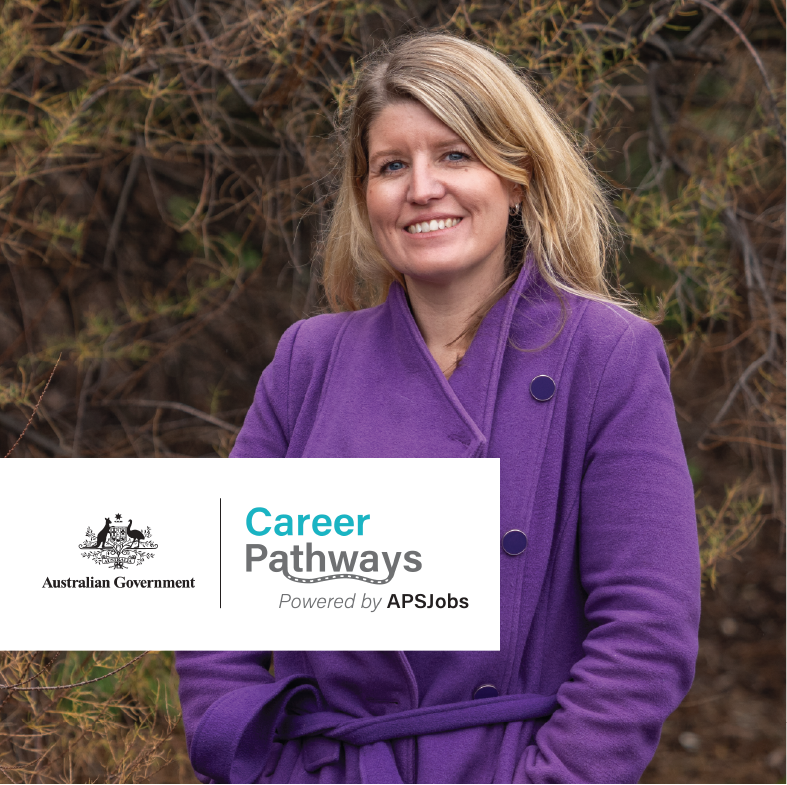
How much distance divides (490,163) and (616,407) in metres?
0.39

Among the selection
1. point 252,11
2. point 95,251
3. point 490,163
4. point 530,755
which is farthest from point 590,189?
point 95,251

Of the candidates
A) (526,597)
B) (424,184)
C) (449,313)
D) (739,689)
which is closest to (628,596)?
(526,597)

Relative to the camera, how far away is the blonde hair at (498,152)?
131 cm

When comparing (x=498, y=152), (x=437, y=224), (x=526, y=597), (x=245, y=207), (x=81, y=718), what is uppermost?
(x=245, y=207)

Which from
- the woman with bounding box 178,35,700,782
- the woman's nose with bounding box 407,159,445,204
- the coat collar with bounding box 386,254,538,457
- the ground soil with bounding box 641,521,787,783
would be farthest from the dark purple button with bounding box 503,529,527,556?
the ground soil with bounding box 641,521,787,783

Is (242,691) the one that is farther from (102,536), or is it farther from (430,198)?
(430,198)

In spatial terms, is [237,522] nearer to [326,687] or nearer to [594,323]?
[326,687]

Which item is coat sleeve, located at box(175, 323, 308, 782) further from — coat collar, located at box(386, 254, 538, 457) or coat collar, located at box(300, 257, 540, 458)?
coat collar, located at box(386, 254, 538, 457)

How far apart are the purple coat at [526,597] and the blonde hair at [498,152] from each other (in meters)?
0.08

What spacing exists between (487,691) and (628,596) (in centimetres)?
24

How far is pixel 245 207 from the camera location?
304 centimetres

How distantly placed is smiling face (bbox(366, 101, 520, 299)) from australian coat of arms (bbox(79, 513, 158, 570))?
22.2 inches

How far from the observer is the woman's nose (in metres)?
1.31

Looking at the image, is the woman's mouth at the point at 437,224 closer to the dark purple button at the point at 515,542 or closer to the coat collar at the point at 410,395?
the coat collar at the point at 410,395
